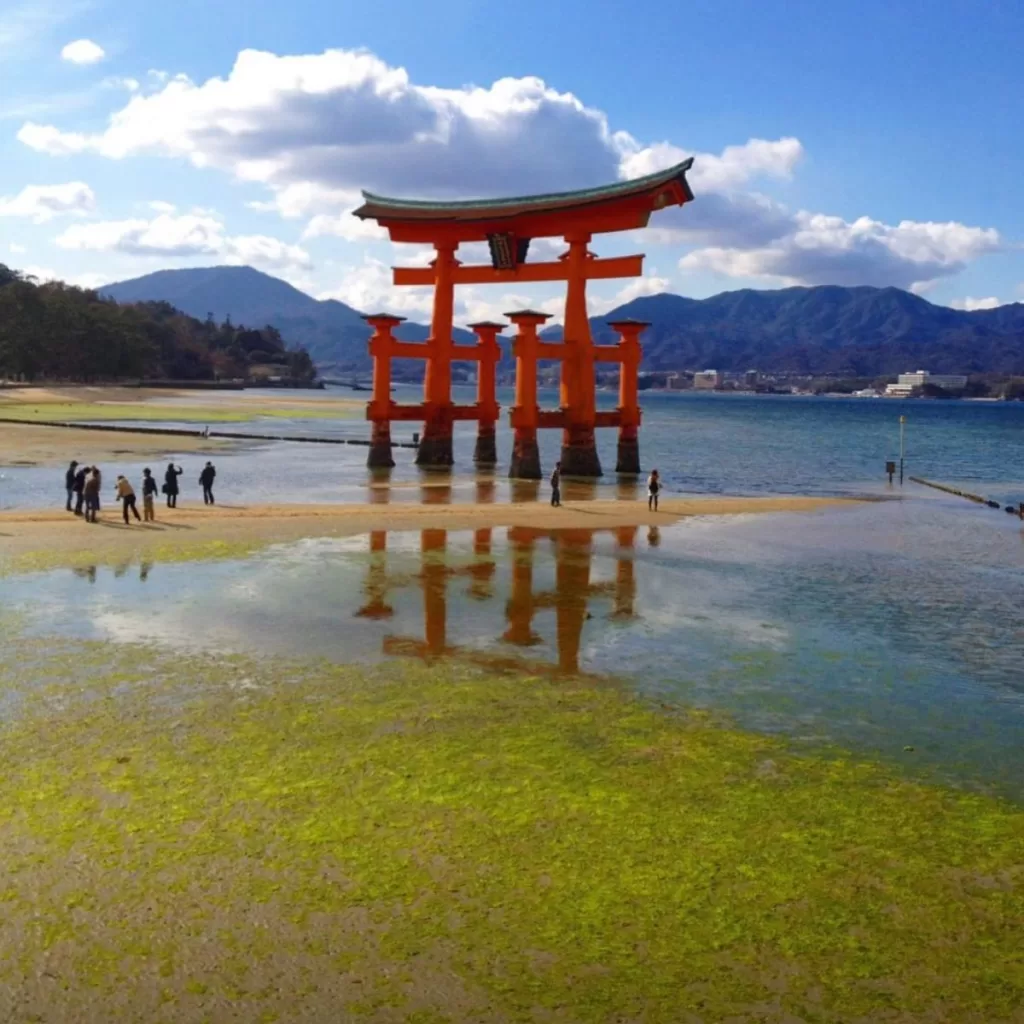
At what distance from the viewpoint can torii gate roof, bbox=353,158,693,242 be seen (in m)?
34.3

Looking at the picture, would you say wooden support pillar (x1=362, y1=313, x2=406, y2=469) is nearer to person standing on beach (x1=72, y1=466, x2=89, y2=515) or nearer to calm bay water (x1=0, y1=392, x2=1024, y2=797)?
calm bay water (x1=0, y1=392, x2=1024, y2=797)

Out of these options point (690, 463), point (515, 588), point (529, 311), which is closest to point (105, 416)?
point (690, 463)

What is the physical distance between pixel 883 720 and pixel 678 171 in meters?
26.7

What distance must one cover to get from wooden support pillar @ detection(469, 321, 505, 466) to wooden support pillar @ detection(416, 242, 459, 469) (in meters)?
2.40

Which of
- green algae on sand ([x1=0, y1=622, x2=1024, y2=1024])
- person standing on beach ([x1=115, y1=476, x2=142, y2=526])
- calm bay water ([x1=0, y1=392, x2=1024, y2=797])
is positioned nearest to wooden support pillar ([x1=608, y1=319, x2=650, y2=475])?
calm bay water ([x1=0, y1=392, x2=1024, y2=797])

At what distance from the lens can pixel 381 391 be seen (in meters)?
42.5

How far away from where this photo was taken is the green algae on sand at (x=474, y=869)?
18.5 feet

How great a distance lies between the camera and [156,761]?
8719mm

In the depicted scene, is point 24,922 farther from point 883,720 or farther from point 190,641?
point 883,720

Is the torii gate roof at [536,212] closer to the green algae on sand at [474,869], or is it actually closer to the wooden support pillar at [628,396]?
the wooden support pillar at [628,396]

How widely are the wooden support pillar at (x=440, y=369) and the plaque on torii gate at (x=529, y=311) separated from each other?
0.15 feet

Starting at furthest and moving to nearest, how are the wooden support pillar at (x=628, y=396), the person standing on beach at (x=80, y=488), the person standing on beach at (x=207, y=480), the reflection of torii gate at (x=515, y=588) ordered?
1. the wooden support pillar at (x=628, y=396)
2. the person standing on beach at (x=207, y=480)
3. the person standing on beach at (x=80, y=488)
4. the reflection of torii gate at (x=515, y=588)

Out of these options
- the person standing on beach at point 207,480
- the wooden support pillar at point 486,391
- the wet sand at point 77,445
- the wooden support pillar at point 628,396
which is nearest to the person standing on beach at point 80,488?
the person standing on beach at point 207,480

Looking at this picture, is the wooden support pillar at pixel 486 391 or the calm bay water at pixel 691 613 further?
the wooden support pillar at pixel 486 391
